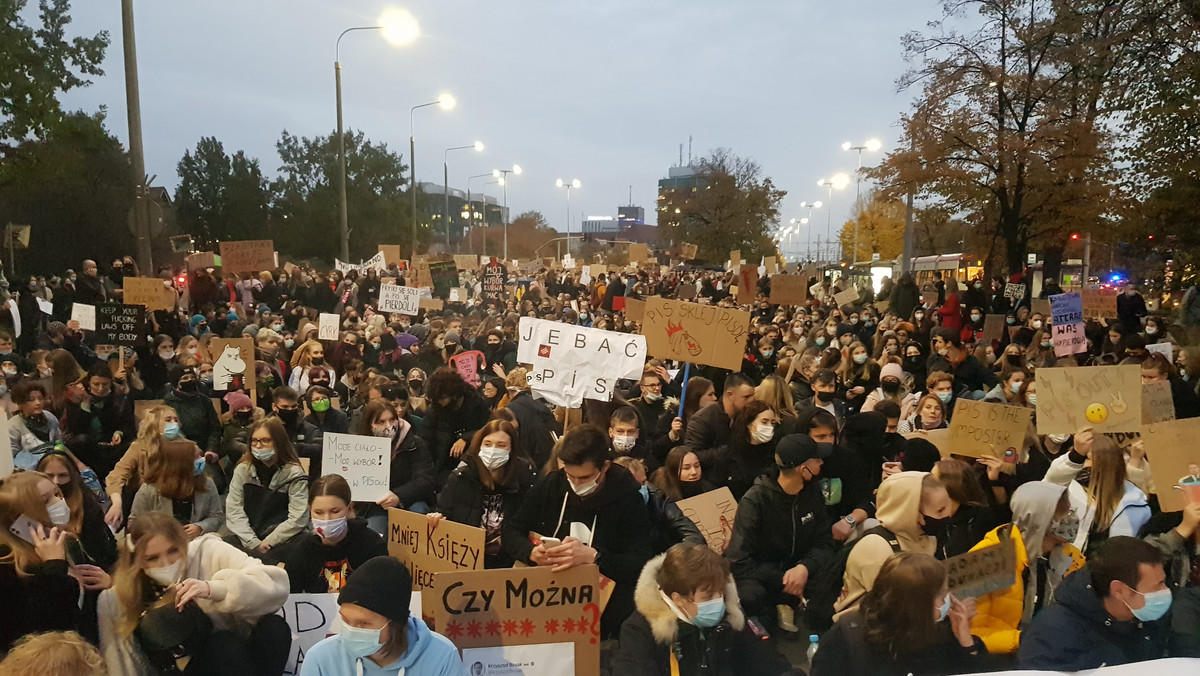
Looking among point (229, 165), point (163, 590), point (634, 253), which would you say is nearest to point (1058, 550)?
point (163, 590)

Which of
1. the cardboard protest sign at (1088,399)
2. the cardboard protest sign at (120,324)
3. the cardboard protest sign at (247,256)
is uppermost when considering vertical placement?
the cardboard protest sign at (247,256)

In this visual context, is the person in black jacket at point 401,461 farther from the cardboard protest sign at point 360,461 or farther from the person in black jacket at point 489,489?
the person in black jacket at point 489,489

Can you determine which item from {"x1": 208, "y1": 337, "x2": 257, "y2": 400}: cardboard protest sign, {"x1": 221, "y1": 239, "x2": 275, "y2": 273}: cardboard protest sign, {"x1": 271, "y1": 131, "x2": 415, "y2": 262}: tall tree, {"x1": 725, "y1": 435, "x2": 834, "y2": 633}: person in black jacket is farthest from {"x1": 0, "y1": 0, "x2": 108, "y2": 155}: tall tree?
{"x1": 271, "y1": 131, "x2": 415, "y2": 262}: tall tree

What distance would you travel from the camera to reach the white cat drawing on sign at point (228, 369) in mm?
8436

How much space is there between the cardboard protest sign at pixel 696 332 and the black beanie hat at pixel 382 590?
16.2ft

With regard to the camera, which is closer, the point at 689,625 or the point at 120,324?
the point at 689,625

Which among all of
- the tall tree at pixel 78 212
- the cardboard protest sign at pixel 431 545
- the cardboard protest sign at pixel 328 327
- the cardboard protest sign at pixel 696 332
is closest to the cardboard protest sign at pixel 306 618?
the cardboard protest sign at pixel 431 545

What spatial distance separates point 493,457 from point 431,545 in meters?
0.67

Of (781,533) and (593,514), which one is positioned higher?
(593,514)

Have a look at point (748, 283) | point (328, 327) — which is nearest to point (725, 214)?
point (748, 283)

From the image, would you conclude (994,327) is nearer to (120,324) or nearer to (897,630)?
Answer: (897,630)

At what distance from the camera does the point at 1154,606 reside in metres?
3.34

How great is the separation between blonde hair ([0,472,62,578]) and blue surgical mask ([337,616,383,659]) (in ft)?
5.12

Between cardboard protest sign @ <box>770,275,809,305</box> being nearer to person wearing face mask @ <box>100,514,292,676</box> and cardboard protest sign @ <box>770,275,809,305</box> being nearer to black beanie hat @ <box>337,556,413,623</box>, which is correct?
person wearing face mask @ <box>100,514,292,676</box>
